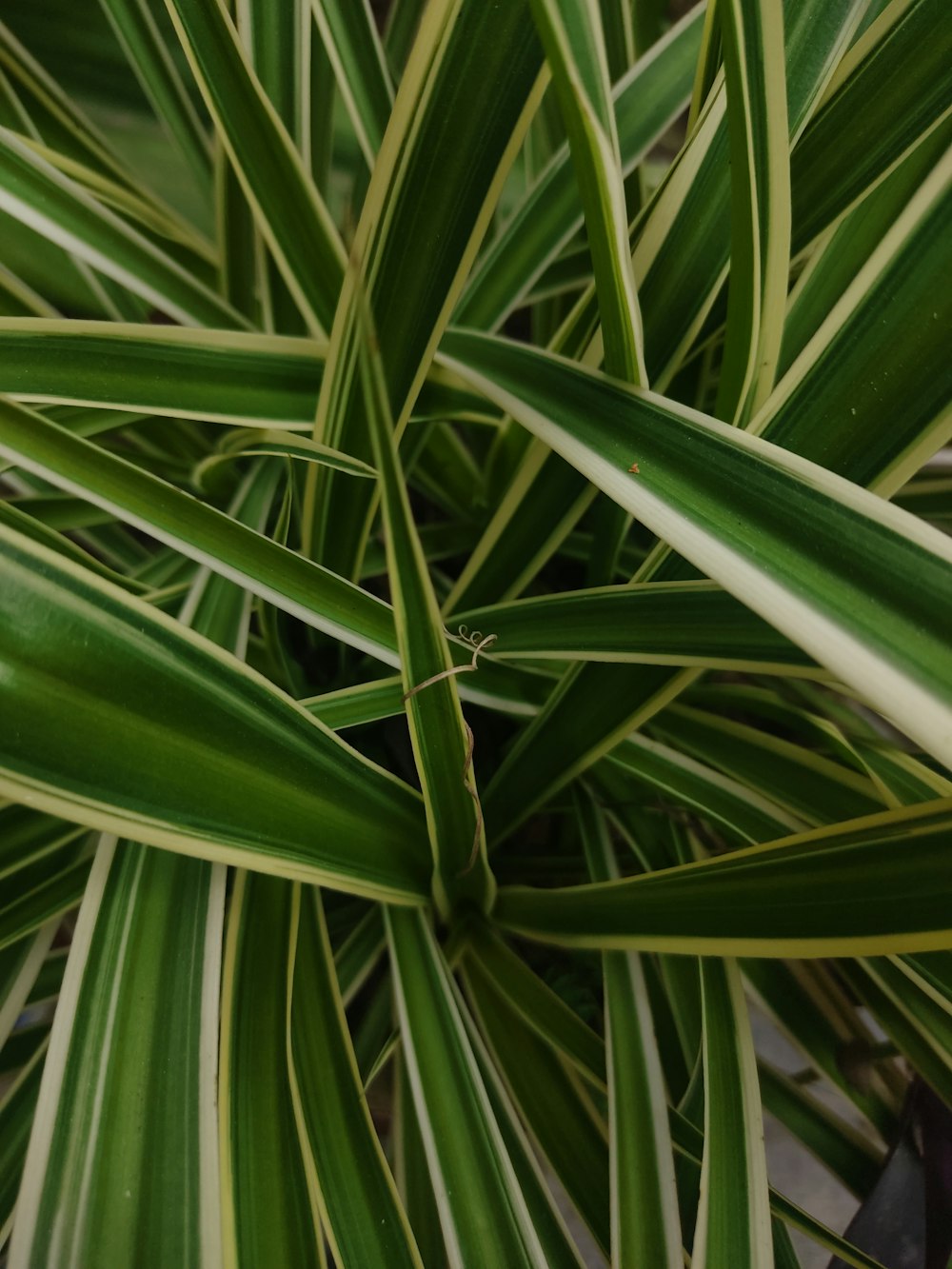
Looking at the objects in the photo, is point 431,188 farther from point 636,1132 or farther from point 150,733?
point 636,1132

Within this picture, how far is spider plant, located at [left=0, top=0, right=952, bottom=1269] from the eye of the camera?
23 centimetres

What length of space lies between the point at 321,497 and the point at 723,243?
9.5 inches

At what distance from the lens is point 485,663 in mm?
424

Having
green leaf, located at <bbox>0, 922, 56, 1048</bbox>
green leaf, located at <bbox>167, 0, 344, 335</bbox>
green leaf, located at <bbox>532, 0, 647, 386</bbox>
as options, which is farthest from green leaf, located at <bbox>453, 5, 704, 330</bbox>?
green leaf, located at <bbox>0, 922, 56, 1048</bbox>

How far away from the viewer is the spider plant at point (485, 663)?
232 millimetres

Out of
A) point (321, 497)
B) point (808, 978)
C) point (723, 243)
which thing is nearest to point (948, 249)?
point (723, 243)

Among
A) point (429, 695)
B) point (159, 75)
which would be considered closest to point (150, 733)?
point (429, 695)

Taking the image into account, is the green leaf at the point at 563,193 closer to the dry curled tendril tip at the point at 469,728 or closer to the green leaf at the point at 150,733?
the dry curled tendril tip at the point at 469,728

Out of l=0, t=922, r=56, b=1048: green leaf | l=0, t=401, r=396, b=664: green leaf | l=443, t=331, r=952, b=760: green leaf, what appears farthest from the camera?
l=0, t=922, r=56, b=1048: green leaf

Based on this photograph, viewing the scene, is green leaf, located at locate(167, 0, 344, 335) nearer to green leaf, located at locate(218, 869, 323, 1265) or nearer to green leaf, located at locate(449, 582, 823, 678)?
green leaf, located at locate(449, 582, 823, 678)

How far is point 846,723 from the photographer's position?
53 cm

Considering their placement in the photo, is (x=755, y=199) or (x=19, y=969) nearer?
(x=755, y=199)

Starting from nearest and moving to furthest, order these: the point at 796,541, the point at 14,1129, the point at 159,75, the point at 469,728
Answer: the point at 796,541 → the point at 469,728 → the point at 14,1129 → the point at 159,75

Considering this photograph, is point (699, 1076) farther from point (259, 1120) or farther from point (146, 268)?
point (146, 268)
